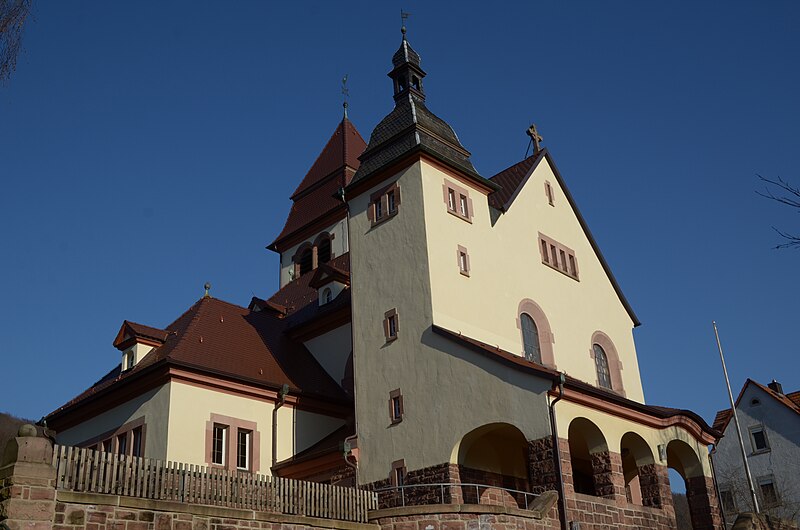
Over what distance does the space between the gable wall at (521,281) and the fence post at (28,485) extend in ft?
37.4

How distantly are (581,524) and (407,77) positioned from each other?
52.1 ft

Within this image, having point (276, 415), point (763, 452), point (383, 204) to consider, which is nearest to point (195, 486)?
point (276, 415)

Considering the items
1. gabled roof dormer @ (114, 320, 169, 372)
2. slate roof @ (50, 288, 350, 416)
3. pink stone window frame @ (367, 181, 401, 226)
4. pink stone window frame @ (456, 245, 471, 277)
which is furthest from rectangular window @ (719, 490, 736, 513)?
gabled roof dormer @ (114, 320, 169, 372)

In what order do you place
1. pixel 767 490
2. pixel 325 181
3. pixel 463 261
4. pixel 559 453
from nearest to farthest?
pixel 559 453 < pixel 463 261 < pixel 767 490 < pixel 325 181

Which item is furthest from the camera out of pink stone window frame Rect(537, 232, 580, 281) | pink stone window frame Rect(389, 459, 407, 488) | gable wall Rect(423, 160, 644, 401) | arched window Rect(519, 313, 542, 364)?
pink stone window frame Rect(537, 232, 580, 281)

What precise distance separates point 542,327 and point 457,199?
187 inches

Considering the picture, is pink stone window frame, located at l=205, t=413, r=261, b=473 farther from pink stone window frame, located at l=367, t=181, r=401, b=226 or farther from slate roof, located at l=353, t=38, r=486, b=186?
slate roof, located at l=353, t=38, r=486, b=186

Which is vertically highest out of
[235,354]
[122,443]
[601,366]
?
[235,354]

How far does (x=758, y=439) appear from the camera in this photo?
1545 inches

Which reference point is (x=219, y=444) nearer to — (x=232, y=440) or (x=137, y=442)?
(x=232, y=440)

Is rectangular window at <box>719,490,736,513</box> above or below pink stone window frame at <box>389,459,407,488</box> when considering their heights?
above

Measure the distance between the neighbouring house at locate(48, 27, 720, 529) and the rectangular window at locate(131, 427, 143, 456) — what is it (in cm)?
8

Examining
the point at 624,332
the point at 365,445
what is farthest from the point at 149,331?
the point at 624,332

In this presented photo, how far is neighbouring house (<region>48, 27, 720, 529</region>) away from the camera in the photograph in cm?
2075
